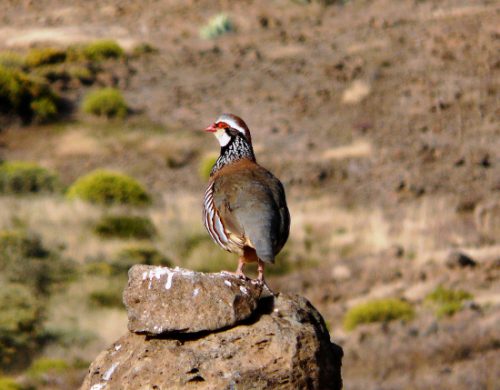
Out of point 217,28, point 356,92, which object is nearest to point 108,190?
point 356,92

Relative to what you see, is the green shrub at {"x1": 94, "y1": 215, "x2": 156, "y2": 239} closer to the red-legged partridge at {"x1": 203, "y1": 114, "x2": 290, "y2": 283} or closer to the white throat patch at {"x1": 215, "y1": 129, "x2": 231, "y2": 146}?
the white throat patch at {"x1": 215, "y1": 129, "x2": 231, "y2": 146}

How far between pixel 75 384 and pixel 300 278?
1037cm

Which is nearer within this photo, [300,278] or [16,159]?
[300,278]

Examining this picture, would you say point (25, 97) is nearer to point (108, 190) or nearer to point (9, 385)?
point (108, 190)

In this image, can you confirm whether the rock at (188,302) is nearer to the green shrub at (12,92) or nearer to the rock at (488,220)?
the rock at (488,220)

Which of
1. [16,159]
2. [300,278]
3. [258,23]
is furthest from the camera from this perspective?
[258,23]

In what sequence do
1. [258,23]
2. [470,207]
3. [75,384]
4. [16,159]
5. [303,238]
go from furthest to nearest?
[258,23] → [16,159] → [470,207] → [303,238] → [75,384]

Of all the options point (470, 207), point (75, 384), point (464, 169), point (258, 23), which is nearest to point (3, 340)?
point (75, 384)

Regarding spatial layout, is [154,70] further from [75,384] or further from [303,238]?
[75,384]

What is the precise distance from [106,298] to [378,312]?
7.21m

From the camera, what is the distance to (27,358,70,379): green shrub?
3047 centimetres

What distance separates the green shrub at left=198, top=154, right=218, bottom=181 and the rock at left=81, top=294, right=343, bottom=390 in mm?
37240

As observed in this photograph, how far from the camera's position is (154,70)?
194ft

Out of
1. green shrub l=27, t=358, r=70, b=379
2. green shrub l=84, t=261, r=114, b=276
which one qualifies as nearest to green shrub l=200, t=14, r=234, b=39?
green shrub l=84, t=261, r=114, b=276
